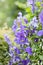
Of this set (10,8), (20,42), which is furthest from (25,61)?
(10,8)

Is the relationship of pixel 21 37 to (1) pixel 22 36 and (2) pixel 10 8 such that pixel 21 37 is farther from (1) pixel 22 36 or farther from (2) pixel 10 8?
(2) pixel 10 8

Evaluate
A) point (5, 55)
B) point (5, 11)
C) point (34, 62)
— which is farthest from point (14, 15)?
point (34, 62)

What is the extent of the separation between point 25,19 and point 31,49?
30cm

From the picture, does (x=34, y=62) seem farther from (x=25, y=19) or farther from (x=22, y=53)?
(x=25, y=19)

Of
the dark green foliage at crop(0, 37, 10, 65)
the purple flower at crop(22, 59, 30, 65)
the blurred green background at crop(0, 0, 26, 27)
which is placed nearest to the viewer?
the purple flower at crop(22, 59, 30, 65)

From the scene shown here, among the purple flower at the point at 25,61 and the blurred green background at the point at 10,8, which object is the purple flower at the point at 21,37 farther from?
the blurred green background at the point at 10,8

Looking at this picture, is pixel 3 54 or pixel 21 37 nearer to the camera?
pixel 21 37

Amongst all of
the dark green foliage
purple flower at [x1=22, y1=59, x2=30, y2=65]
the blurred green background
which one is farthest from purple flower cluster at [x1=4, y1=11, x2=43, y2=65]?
the blurred green background

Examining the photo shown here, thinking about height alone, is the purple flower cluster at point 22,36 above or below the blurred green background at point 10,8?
below

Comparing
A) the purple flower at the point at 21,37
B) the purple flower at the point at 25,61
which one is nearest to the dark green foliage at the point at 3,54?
the purple flower at the point at 25,61

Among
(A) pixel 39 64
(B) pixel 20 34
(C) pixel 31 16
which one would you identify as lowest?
(A) pixel 39 64

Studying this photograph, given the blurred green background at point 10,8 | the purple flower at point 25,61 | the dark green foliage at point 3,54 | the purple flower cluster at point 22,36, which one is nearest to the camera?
the purple flower cluster at point 22,36

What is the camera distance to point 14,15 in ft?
17.6

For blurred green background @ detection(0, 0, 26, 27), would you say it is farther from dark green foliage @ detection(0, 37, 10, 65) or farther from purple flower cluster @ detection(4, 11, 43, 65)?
purple flower cluster @ detection(4, 11, 43, 65)
